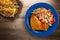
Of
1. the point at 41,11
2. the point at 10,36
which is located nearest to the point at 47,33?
the point at 41,11

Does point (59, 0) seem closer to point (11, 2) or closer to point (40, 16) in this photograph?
point (40, 16)

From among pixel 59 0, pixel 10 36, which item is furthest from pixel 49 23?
pixel 10 36

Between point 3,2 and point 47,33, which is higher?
point 3,2

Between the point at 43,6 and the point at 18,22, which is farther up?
the point at 43,6

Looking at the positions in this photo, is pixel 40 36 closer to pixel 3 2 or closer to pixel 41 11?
Result: pixel 41 11

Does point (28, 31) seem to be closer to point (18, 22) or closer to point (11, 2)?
point (18, 22)

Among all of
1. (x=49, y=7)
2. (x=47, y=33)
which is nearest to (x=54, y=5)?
(x=49, y=7)

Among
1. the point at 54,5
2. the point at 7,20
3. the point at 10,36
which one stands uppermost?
the point at 54,5
